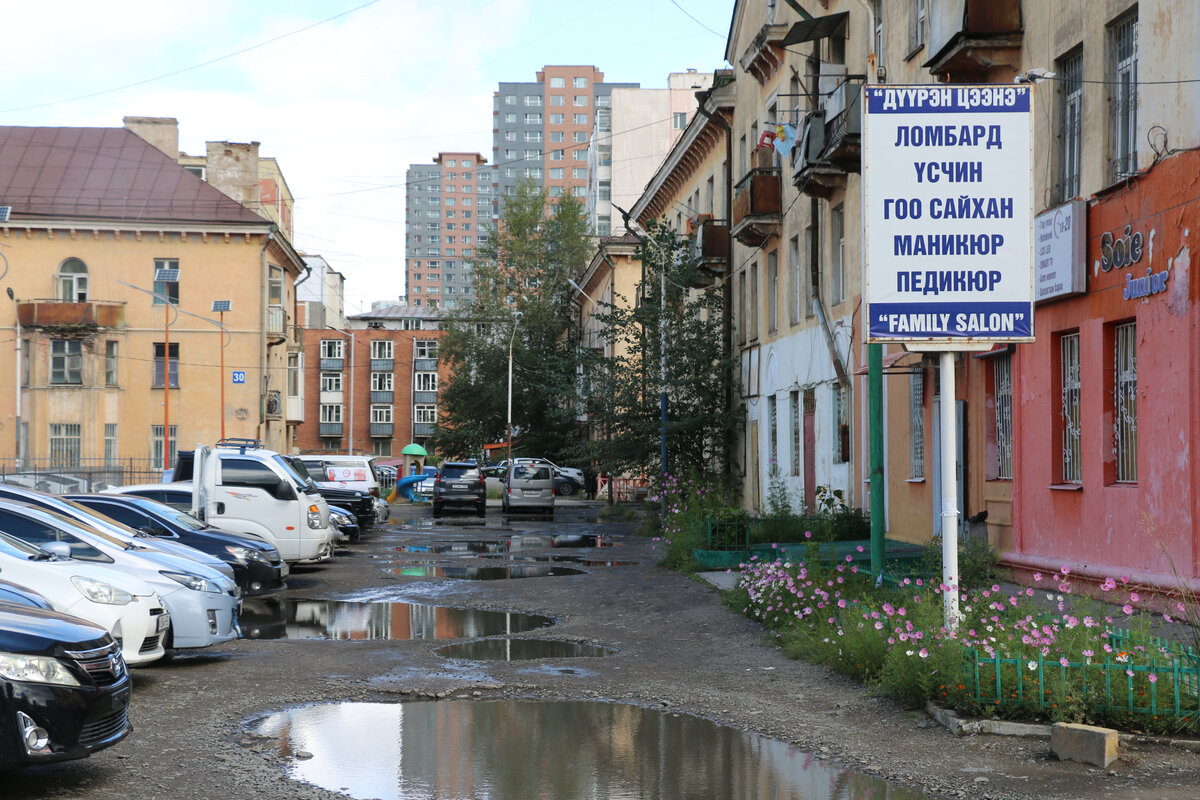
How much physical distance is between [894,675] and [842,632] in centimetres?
Answer: 163

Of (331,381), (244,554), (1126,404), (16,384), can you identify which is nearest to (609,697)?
(1126,404)

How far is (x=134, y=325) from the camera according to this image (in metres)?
49.6

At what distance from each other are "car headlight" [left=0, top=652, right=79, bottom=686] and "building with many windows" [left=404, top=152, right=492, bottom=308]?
188 meters

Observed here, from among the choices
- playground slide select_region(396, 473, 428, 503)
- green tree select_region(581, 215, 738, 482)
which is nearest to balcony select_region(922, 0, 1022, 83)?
green tree select_region(581, 215, 738, 482)

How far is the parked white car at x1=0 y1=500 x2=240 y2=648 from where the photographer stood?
10977mm

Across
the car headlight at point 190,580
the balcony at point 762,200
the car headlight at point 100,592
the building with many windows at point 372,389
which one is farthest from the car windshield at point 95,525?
the building with many windows at point 372,389

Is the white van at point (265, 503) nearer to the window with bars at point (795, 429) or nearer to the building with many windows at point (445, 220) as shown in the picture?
the window with bars at point (795, 429)

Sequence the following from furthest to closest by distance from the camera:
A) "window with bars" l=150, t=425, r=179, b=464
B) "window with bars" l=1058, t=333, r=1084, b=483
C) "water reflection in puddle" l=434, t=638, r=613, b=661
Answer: "window with bars" l=150, t=425, r=179, b=464 < "window with bars" l=1058, t=333, r=1084, b=483 < "water reflection in puddle" l=434, t=638, r=613, b=661

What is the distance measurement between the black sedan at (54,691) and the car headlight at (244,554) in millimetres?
8381

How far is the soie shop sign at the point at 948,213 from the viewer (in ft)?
33.2

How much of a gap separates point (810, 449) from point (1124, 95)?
547 inches

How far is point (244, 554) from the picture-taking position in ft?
50.5

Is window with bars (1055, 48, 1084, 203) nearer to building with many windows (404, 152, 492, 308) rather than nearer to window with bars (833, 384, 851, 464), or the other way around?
window with bars (833, 384, 851, 464)

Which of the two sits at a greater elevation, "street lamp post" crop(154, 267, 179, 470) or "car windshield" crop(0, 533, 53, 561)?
"street lamp post" crop(154, 267, 179, 470)
